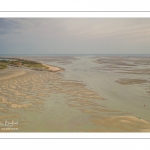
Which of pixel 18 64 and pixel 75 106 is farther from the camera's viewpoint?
pixel 18 64

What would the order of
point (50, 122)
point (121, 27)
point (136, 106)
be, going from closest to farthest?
point (50, 122), point (136, 106), point (121, 27)

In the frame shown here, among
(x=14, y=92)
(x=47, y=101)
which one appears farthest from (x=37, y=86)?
(x=47, y=101)

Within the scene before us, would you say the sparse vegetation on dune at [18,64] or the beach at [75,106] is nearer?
the beach at [75,106]

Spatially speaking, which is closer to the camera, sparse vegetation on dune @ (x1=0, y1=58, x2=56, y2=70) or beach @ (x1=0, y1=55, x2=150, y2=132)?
beach @ (x1=0, y1=55, x2=150, y2=132)

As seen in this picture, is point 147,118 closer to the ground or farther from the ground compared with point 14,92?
closer to the ground

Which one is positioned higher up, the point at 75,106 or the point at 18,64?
the point at 18,64

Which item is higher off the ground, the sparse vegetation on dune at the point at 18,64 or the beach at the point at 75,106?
the sparse vegetation on dune at the point at 18,64

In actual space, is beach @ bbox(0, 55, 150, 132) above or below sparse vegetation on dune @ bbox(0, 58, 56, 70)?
below
